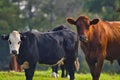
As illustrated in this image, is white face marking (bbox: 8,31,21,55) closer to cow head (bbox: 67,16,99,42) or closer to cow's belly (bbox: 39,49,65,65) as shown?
cow's belly (bbox: 39,49,65,65)

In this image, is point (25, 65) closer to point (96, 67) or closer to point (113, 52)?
point (96, 67)

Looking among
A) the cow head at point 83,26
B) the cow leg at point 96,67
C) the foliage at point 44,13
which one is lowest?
the foliage at point 44,13

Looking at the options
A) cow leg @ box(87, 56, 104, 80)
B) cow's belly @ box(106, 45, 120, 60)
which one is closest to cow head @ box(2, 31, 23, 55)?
cow leg @ box(87, 56, 104, 80)

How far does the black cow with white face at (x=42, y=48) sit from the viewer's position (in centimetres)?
1495

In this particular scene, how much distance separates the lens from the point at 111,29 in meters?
15.5

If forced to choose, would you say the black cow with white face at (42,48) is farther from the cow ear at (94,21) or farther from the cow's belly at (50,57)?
the cow ear at (94,21)

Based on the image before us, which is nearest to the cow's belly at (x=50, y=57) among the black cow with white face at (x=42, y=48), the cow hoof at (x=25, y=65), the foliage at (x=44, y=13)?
the black cow with white face at (x=42, y=48)

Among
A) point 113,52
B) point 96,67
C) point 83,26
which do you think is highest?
point 83,26

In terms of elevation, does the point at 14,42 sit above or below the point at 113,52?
above

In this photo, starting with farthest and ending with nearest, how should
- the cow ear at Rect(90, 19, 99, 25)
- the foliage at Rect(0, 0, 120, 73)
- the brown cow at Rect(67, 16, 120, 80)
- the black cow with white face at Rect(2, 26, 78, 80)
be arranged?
the foliage at Rect(0, 0, 120, 73), the black cow with white face at Rect(2, 26, 78, 80), the cow ear at Rect(90, 19, 99, 25), the brown cow at Rect(67, 16, 120, 80)

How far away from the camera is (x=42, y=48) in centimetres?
1568

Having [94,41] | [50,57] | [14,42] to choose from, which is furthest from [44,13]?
[94,41]

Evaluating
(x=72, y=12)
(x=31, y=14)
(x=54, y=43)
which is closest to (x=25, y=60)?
(x=54, y=43)

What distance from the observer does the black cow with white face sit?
1495 centimetres
